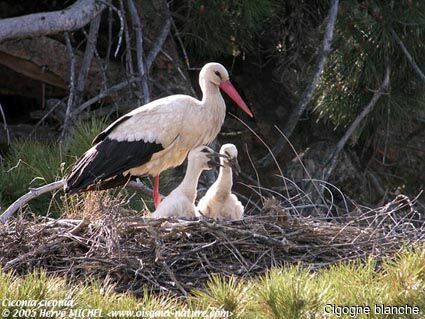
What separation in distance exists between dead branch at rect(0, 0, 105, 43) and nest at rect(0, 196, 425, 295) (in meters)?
1.86

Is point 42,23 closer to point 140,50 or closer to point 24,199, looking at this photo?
point 140,50

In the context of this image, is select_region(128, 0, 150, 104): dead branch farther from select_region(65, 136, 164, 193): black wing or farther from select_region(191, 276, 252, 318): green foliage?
select_region(191, 276, 252, 318): green foliage

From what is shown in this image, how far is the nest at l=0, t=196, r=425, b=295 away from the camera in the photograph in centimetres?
718

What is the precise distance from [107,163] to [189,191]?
2.52 ft

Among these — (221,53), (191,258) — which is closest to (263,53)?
(221,53)

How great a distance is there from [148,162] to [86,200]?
39.8 inches

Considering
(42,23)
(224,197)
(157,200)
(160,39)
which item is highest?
(42,23)

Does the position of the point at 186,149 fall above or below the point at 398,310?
below

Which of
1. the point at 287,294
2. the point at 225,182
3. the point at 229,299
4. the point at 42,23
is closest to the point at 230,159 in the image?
the point at 225,182

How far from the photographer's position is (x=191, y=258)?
730 cm

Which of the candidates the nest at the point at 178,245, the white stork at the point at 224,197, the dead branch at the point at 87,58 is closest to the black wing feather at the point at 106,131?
the white stork at the point at 224,197

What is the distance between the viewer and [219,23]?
10586mm

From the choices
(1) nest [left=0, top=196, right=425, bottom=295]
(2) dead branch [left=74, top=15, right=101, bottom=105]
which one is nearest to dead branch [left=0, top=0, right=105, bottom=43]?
(2) dead branch [left=74, top=15, right=101, bottom=105]

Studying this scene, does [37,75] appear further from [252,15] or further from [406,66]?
[406,66]
